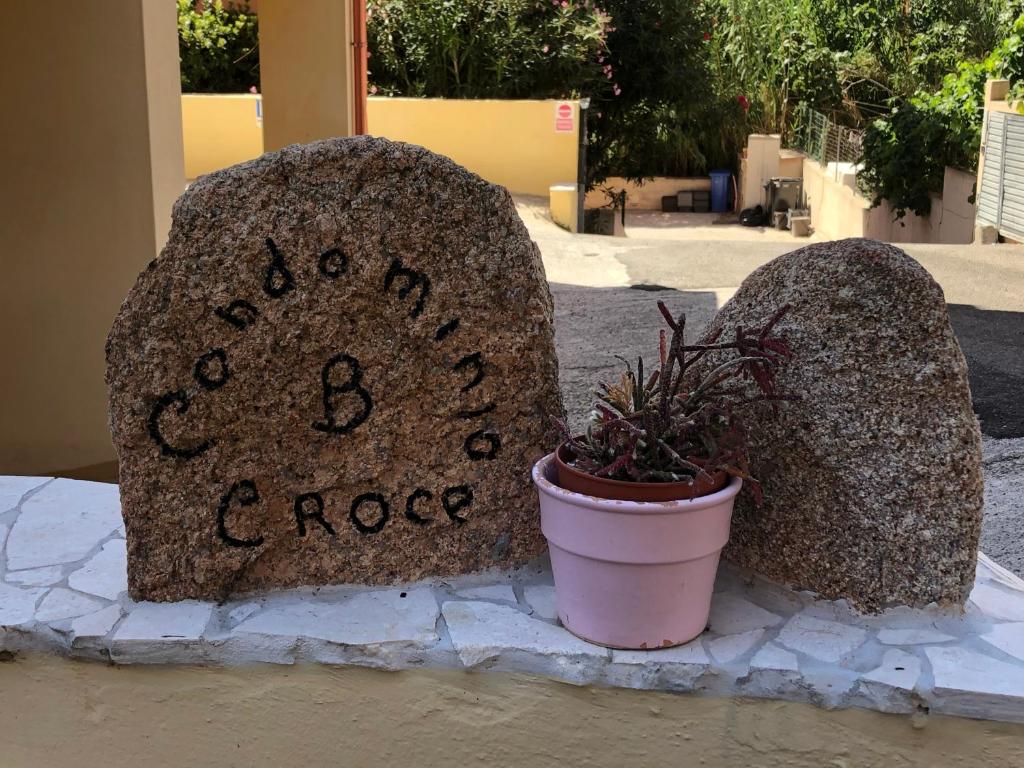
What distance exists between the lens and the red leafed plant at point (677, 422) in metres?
2.13

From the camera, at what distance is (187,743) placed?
2.28 meters

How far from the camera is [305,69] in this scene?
24.8 ft

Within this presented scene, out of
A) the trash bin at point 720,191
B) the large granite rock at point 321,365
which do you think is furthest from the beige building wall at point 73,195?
the trash bin at point 720,191

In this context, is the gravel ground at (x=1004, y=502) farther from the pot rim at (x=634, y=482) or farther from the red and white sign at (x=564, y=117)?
the red and white sign at (x=564, y=117)

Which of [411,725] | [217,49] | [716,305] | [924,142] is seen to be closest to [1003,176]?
[924,142]

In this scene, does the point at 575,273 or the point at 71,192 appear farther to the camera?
the point at 575,273

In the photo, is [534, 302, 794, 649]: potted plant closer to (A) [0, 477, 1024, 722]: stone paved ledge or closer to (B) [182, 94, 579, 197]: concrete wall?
(A) [0, 477, 1024, 722]: stone paved ledge

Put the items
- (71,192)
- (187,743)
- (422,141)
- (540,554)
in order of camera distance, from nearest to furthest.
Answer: (187,743) < (540,554) < (71,192) < (422,141)

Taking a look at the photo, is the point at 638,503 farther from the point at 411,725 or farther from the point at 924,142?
the point at 924,142

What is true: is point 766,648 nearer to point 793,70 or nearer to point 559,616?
point 559,616

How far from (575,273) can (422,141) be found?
4.42m

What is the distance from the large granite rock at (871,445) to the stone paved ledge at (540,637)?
0.09 m

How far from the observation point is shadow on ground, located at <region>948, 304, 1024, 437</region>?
17.0 feet

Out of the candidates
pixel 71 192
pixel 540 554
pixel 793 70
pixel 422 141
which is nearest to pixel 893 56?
pixel 793 70
